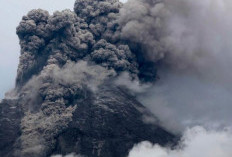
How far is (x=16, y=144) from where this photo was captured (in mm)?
61438

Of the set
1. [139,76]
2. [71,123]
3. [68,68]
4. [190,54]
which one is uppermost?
[190,54]

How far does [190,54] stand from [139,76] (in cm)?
804

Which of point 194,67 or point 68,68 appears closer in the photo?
point 68,68

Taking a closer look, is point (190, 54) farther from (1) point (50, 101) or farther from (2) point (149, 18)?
(1) point (50, 101)

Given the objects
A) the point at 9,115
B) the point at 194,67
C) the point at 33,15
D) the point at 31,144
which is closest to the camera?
the point at 31,144

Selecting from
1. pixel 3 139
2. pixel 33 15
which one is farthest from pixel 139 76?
pixel 3 139

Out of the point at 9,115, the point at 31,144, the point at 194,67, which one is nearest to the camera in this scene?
the point at 31,144

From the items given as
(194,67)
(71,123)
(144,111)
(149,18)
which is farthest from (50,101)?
(194,67)

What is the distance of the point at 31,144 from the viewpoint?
200 ft

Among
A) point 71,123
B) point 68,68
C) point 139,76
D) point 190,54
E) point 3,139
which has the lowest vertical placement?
point 3,139

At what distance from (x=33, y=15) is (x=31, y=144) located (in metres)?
19.5

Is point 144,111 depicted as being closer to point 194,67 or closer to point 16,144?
point 194,67

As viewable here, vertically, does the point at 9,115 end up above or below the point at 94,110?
below

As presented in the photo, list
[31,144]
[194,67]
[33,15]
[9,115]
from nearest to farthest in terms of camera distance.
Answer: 1. [31,144]
2. [9,115]
3. [33,15]
4. [194,67]
